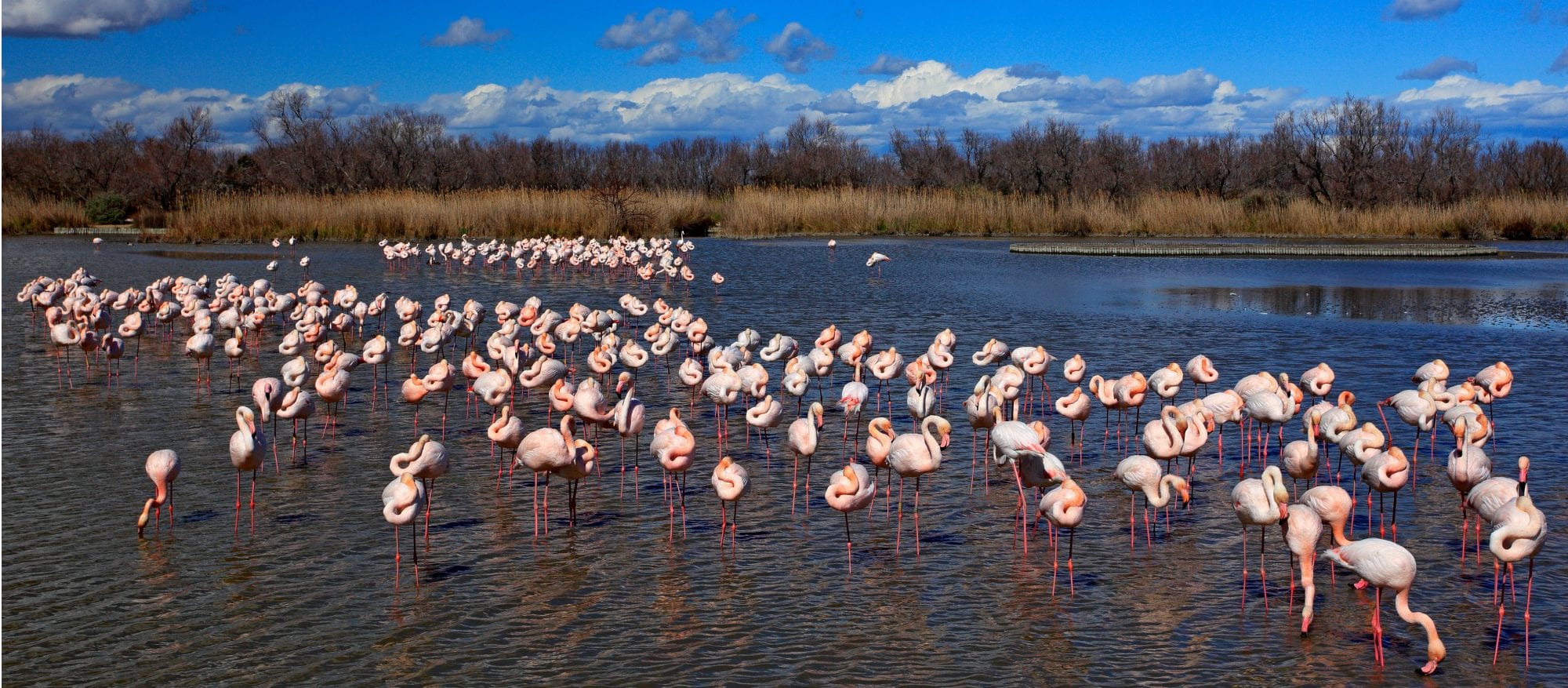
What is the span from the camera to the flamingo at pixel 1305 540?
A: 6991 millimetres

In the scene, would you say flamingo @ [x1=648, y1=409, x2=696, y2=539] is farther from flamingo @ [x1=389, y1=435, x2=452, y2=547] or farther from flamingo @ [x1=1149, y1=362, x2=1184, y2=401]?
flamingo @ [x1=1149, y1=362, x2=1184, y2=401]

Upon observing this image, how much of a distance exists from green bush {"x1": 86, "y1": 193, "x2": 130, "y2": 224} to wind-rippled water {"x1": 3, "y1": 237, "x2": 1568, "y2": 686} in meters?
40.8

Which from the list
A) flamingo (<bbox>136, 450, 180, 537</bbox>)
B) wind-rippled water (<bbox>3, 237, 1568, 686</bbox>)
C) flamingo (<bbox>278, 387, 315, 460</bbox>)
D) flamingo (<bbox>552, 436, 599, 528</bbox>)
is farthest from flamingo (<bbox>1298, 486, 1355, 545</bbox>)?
flamingo (<bbox>278, 387, 315, 460</bbox>)

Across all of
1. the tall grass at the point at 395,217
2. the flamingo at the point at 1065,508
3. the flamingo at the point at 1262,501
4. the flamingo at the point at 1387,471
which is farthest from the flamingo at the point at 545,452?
the tall grass at the point at 395,217

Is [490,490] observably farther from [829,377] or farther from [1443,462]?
[1443,462]

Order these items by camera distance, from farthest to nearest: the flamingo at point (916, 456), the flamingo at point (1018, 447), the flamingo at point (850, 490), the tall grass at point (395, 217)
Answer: the tall grass at point (395, 217)
the flamingo at point (916, 456)
the flamingo at point (1018, 447)
the flamingo at point (850, 490)

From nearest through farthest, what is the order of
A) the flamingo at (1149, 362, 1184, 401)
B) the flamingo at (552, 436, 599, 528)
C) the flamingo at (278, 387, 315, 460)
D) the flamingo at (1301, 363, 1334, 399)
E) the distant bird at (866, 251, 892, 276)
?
the flamingo at (552, 436, 599, 528) → the flamingo at (278, 387, 315, 460) → the flamingo at (1149, 362, 1184, 401) → the flamingo at (1301, 363, 1334, 399) → the distant bird at (866, 251, 892, 276)

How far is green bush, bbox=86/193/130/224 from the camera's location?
4997cm

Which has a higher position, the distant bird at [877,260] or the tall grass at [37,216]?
the tall grass at [37,216]

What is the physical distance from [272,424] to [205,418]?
1.40 m

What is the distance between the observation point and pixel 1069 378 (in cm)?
1274

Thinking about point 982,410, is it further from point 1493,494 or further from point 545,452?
point 1493,494

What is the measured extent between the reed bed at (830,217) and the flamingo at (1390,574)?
1366 inches

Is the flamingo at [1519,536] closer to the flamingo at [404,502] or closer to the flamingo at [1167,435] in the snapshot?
the flamingo at [1167,435]
